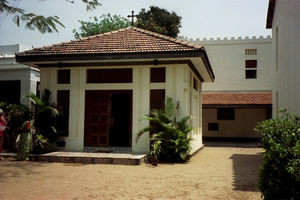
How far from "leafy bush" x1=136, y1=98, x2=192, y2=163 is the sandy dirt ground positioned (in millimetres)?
568

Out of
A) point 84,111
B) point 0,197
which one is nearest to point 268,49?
point 84,111

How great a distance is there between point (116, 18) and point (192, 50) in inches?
1032

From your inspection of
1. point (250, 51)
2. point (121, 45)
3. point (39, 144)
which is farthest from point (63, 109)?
point (250, 51)

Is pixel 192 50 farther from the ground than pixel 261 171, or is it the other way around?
pixel 192 50

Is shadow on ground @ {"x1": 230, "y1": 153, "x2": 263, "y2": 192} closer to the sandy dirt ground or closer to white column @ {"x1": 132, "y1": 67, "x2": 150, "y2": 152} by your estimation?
the sandy dirt ground

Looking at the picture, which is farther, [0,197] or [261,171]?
[0,197]

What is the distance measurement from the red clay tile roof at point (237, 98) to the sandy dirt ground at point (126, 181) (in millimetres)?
10920

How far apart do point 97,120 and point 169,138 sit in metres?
3.15

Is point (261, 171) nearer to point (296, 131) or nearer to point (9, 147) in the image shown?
point (296, 131)

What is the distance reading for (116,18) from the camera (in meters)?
35.3

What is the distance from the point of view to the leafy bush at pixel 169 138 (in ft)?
33.8

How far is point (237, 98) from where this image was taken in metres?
21.4

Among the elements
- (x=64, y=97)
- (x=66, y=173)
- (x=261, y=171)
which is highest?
(x=64, y=97)

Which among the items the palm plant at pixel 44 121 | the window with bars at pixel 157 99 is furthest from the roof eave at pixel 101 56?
the palm plant at pixel 44 121
